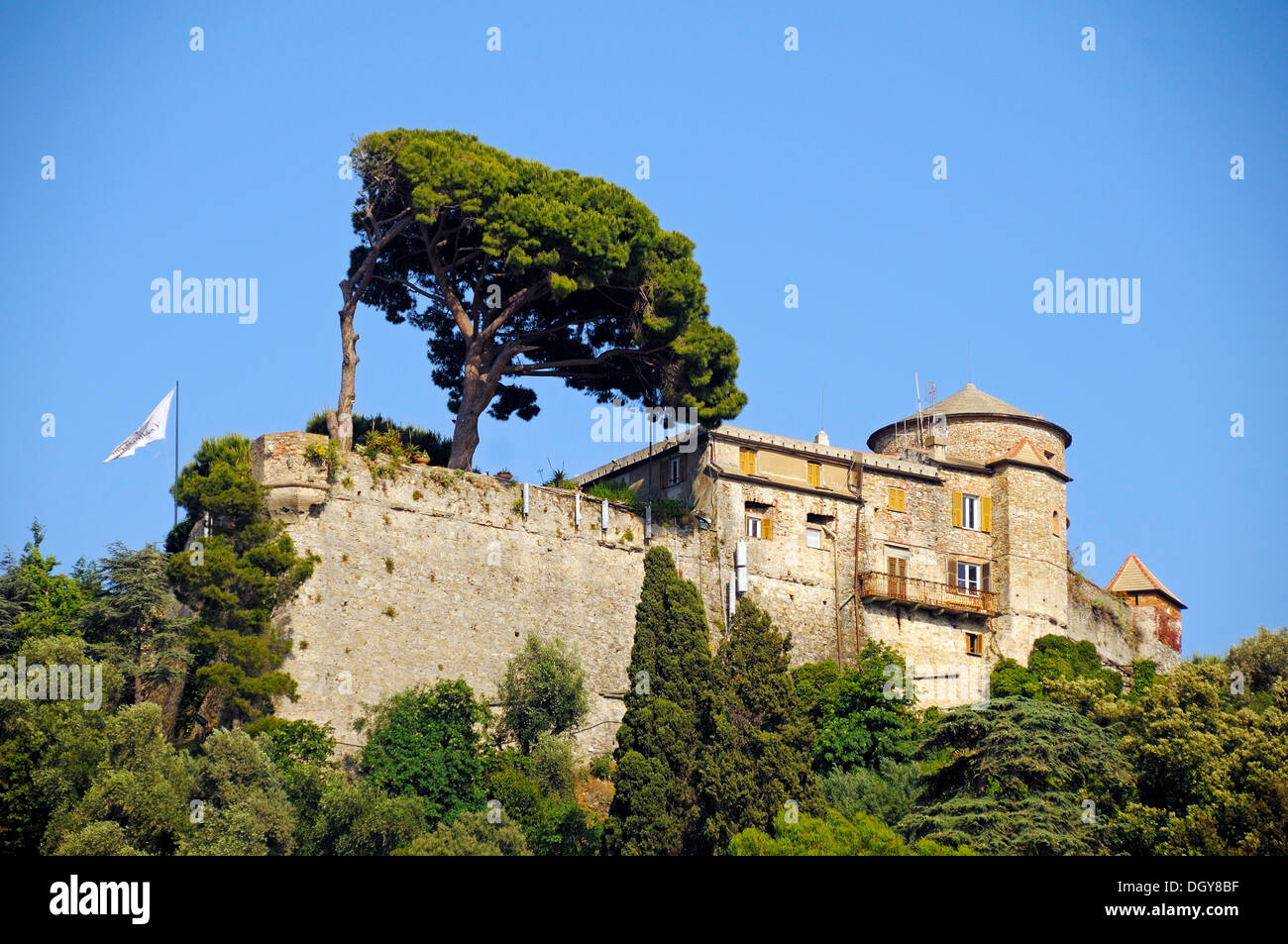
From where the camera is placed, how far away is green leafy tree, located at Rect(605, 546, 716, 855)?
116 feet

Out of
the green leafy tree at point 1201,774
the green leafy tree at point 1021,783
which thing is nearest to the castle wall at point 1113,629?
the green leafy tree at point 1201,774

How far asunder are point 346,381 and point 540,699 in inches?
364

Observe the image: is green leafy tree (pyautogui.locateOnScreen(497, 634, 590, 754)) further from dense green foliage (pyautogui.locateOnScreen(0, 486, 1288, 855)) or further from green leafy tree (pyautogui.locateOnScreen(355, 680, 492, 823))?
green leafy tree (pyautogui.locateOnScreen(355, 680, 492, 823))

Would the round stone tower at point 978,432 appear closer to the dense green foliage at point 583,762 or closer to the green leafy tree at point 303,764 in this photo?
the dense green foliage at point 583,762

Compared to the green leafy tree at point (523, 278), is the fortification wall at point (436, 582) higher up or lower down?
lower down

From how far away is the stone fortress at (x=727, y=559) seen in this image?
4100 centimetres

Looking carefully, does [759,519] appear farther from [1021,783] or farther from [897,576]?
[1021,783]

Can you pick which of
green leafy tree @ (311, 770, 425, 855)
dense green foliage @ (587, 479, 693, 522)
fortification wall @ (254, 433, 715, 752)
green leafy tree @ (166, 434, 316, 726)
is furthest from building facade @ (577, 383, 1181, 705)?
green leafy tree @ (311, 770, 425, 855)

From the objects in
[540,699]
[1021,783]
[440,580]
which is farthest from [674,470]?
[1021,783]

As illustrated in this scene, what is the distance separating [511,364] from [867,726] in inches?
518

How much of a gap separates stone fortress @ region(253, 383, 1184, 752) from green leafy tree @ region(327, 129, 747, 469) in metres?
2.38

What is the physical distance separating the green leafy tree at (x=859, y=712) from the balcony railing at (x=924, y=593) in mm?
2334
